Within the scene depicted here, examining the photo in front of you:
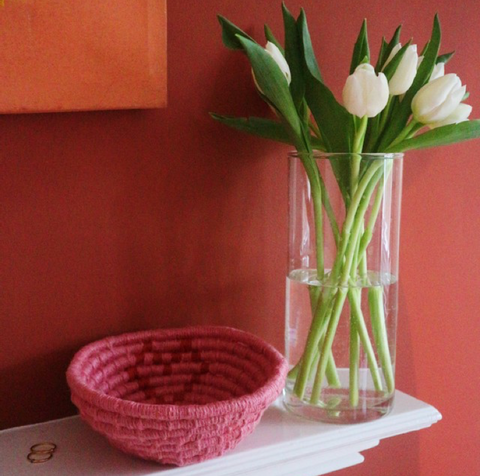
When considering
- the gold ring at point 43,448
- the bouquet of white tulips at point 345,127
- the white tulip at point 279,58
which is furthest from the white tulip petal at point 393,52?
the gold ring at point 43,448

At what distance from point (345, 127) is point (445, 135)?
0.10 metres

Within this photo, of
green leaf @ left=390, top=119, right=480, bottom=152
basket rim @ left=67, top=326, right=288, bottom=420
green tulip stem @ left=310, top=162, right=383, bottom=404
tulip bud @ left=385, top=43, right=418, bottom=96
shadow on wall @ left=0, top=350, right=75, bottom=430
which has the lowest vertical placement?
shadow on wall @ left=0, top=350, right=75, bottom=430

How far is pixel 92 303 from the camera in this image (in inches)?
24.0

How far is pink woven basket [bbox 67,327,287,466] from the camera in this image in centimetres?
46

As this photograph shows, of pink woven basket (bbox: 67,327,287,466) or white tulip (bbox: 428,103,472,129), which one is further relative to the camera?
white tulip (bbox: 428,103,472,129)

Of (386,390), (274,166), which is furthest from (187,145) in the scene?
(386,390)

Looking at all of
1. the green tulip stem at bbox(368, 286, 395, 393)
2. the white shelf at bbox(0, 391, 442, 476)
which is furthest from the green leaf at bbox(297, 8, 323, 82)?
the white shelf at bbox(0, 391, 442, 476)

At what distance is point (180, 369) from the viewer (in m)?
0.61

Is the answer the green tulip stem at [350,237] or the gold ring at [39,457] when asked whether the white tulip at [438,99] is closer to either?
the green tulip stem at [350,237]

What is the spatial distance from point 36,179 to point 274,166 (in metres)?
0.26

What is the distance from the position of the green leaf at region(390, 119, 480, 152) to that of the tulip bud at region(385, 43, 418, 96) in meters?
0.05

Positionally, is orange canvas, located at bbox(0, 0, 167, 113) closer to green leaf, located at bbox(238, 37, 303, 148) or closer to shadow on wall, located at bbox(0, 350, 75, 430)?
green leaf, located at bbox(238, 37, 303, 148)

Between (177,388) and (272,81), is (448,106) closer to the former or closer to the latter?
(272,81)

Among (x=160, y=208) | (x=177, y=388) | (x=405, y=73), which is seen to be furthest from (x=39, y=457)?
(x=405, y=73)
